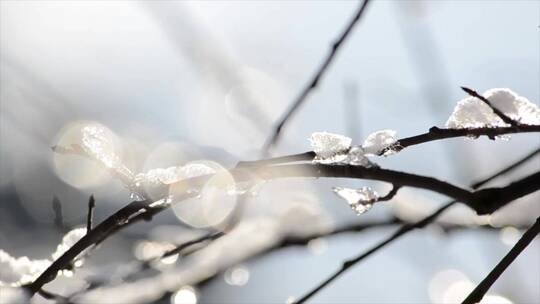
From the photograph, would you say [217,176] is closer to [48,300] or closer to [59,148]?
[59,148]

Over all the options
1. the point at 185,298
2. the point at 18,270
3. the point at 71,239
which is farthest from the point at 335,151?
the point at 185,298

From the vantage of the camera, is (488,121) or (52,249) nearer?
(488,121)

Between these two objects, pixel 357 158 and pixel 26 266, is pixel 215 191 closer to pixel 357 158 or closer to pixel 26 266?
pixel 357 158

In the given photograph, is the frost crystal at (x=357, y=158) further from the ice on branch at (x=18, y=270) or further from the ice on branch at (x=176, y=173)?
the ice on branch at (x=18, y=270)

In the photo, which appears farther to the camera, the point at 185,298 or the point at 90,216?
the point at 185,298

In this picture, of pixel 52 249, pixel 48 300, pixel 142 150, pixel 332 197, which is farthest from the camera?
pixel 52 249

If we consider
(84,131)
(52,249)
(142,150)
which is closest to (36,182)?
(52,249)

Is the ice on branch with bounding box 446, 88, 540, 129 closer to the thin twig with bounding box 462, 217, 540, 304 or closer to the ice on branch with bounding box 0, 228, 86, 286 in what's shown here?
the thin twig with bounding box 462, 217, 540, 304
